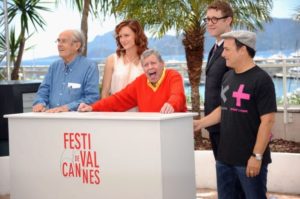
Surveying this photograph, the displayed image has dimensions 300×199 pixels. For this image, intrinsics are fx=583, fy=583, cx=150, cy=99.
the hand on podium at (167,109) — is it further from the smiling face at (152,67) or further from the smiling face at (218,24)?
the smiling face at (218,24)

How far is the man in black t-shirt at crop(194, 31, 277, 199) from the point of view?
3.01 metres

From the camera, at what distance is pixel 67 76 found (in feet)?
13.0

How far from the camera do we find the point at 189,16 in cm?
728

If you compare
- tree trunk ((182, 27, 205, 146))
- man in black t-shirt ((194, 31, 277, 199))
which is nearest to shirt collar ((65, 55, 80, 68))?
man in black t-shirt ((194, 31, 277, 199))

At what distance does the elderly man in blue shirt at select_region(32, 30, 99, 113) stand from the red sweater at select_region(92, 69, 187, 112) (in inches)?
11.4

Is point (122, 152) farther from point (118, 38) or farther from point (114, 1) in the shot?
point (114, 1)

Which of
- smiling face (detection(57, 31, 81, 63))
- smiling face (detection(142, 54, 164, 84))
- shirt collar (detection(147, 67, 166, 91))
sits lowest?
shirt collar (detection(147, 67, 166, 91))

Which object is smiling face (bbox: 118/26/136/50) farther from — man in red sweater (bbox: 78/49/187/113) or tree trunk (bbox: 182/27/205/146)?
tree trunk (bbox: 182/27/205/146)

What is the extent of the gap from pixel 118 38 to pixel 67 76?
43 cm

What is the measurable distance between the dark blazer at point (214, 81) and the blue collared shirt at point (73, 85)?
760 millimetres

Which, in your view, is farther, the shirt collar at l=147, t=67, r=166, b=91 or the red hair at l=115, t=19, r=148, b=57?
the red hair at l=115, t=19, r=148, b=57

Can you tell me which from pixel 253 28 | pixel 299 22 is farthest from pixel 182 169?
pixel 299 22

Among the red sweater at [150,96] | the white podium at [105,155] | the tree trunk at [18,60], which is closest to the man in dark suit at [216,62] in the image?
the red sweater at [150,96]

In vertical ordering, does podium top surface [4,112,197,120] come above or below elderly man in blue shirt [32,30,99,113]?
below
